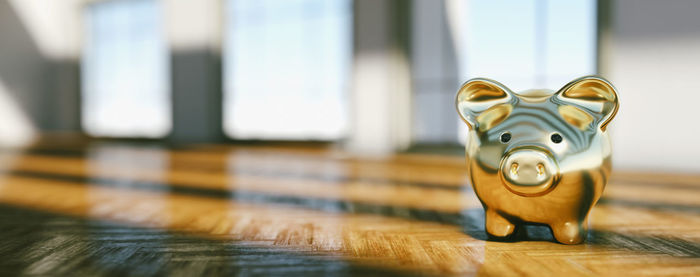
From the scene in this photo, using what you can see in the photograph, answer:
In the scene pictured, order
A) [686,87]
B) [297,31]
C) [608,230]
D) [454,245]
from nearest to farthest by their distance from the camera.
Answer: [454,245], [608,230], [686,87], [297,31]

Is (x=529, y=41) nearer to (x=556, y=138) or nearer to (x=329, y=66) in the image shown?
(x=329, y=66)

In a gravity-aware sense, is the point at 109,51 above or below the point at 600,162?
above

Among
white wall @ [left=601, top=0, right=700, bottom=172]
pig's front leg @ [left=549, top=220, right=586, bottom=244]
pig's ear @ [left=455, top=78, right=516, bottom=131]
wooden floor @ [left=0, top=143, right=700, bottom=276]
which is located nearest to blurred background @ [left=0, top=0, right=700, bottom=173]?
white wall @ [left=601, top=0, right=700, bottom=172]

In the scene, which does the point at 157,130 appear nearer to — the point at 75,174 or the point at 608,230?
the point at 75,174

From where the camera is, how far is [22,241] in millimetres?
1507

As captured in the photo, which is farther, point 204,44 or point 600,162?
point 204,44

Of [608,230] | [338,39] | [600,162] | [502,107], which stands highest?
[338,39]

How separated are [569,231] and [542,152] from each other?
31cm

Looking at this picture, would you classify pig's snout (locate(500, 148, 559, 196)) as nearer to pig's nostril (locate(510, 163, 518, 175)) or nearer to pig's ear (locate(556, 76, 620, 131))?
pig's nostril (locate(510, 163, 518, 175))

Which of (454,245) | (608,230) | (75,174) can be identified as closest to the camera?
(454,245)

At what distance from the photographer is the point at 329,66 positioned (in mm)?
6766

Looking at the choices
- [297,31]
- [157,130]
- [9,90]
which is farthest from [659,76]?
[9,90]

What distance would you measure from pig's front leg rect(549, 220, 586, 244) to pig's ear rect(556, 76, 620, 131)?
288 mm

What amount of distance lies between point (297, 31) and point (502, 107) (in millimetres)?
6044
